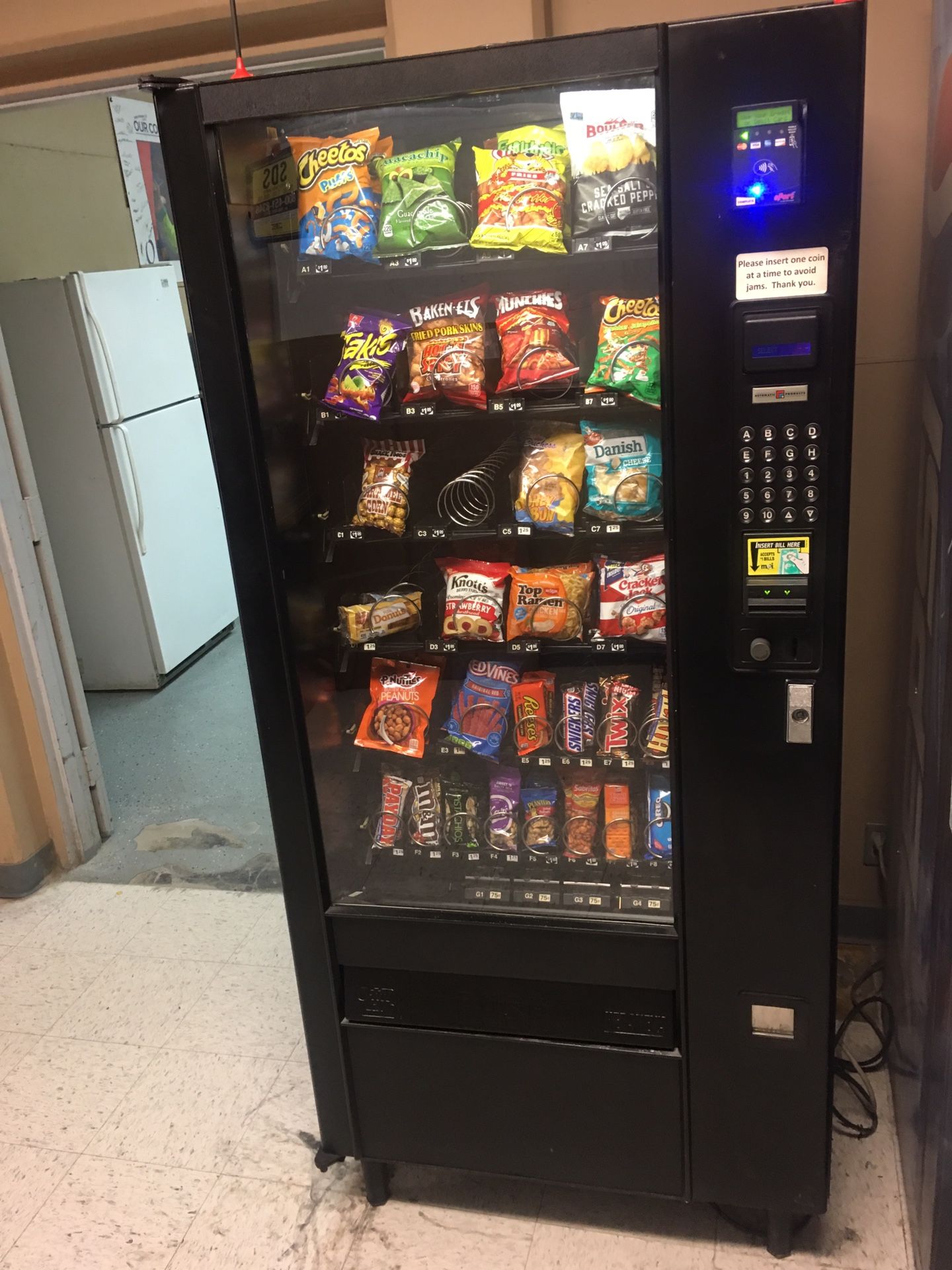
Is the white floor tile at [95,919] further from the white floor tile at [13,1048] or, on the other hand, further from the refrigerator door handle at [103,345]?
the refrigerator door handle at [103,345]

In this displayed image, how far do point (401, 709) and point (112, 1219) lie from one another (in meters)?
1.15

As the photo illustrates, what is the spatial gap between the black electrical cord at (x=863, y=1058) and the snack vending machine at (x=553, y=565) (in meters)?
0.30

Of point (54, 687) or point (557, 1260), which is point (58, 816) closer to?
point (54, 687)

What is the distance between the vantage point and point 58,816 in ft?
9.91

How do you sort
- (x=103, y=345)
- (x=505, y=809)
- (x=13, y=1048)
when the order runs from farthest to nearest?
(x=103, y=345), (x=13, y=1048), (x=505, y=809)

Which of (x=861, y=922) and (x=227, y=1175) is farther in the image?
(x=861, y=922)

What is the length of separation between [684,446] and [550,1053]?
1.07m

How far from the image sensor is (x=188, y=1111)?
214 centimetres

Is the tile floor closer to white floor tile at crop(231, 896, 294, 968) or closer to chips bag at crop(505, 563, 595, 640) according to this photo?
white floor tile at crop(231, 896, 294, 968)

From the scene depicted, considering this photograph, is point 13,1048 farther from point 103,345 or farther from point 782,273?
point 103,345

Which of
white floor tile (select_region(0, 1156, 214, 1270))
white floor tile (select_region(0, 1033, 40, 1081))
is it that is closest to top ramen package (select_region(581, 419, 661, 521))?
white floor tile (select_region(0, 1156, 214, 1270))

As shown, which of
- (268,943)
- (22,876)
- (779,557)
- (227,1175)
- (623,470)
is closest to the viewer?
(779,557)

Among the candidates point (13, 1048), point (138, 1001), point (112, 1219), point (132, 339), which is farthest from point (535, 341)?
point (132, 339)

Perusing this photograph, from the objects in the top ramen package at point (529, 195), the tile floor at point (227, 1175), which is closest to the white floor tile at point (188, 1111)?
the tile floor at point (227, 1175)
